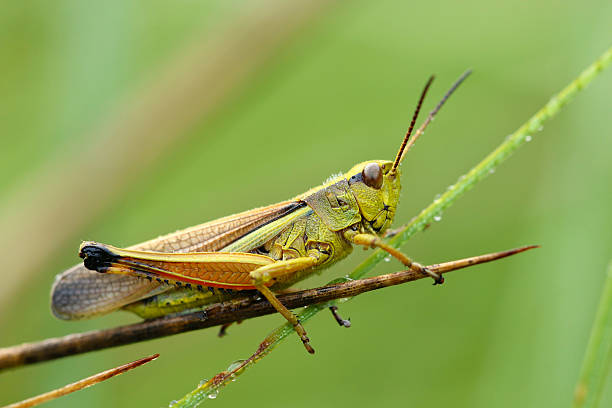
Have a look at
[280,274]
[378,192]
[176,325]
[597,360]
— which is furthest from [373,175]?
[597,360]

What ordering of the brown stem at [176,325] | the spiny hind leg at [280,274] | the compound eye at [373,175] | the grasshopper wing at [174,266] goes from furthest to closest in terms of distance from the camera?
the compound eye at [373,175], the grasshopper wing at [174,266], the spiny hind leg at [280,274], the brown stem at [176,325]

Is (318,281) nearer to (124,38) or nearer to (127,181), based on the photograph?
(127,181)

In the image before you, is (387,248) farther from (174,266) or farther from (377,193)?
(174,266)

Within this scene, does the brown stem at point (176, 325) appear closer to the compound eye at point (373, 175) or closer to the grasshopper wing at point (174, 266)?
the grasshopper wing at point (174, 266)

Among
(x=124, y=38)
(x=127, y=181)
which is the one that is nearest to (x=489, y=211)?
(x=127, y=181)

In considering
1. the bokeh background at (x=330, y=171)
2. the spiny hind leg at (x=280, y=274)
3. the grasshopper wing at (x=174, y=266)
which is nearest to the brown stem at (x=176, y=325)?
the spiny hind leg at (x=280, y=274)

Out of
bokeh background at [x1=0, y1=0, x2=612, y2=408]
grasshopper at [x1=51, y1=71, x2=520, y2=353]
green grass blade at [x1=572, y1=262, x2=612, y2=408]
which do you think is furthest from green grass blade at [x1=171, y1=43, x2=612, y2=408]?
bokeh background at [x1=0, y1=0, x2=612, y2=408]
